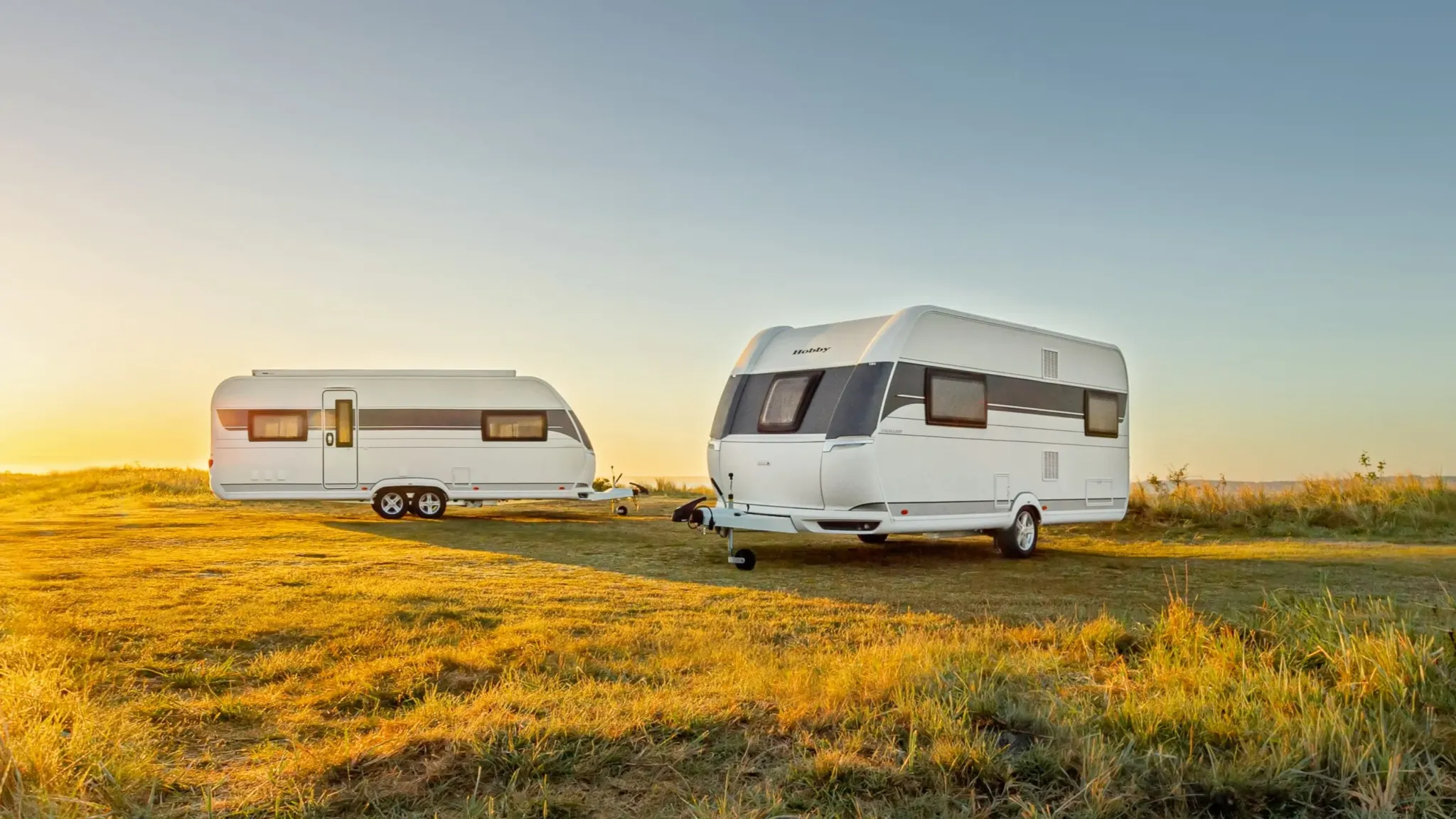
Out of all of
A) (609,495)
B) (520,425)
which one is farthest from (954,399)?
(520,425)

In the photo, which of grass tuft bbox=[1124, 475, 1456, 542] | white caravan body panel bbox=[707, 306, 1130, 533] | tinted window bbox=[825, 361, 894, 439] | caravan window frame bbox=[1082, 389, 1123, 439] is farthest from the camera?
grass tuft bbox=[1124, 475, 1456, 542]

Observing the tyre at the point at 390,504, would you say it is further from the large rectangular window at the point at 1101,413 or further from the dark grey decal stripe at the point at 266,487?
the large rectangular window at the point at 1101,413

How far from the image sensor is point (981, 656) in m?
5.51

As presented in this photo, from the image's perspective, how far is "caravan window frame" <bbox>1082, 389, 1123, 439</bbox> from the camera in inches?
543

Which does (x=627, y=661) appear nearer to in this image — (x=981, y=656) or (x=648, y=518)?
(x=981, y=656)

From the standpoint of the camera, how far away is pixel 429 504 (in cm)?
1845

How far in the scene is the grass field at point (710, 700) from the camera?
3.87 metres

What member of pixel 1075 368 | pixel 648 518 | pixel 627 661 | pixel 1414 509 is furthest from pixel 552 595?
pixel 1414 509

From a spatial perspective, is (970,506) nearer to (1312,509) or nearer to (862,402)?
(862,402)

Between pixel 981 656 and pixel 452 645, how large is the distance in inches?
133

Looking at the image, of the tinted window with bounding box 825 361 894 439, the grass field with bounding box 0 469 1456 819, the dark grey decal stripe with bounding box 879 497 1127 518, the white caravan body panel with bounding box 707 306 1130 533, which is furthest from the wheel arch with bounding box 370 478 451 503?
the dark grey decal stripe with bounding box 879 497 1127 518

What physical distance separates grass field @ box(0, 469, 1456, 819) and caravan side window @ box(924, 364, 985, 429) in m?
2.47

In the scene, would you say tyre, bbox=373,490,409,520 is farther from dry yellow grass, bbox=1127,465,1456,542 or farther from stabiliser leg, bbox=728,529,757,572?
dry yellow grass, bbox=1127,465,1456,542

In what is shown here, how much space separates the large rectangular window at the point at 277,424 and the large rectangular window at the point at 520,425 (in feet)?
11.3
